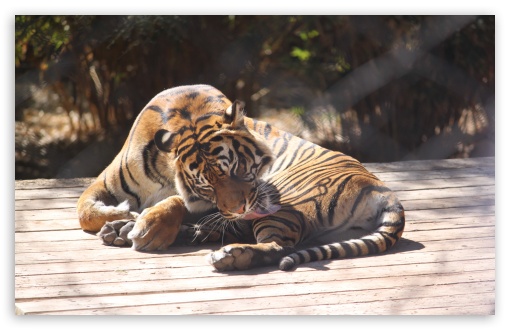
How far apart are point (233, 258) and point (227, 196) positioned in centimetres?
21

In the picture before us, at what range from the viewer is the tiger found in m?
2.83

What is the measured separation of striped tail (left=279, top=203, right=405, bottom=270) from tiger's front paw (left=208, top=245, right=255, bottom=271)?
3.9 inches

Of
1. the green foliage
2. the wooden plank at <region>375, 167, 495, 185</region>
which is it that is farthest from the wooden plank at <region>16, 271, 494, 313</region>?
the green foliage

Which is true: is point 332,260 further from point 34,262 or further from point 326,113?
point 326,113

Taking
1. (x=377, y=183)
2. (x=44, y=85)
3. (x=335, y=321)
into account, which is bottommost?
(x=335, y=321)

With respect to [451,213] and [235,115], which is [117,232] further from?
[451,213]

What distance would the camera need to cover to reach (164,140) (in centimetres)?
297

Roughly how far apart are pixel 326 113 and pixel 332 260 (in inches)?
70.2

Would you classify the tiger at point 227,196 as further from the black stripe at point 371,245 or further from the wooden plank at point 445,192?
the wooden plank at point 445,192

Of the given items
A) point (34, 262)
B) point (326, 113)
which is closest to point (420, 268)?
point (34, 262)

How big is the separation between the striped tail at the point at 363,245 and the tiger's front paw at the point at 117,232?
0.54 m

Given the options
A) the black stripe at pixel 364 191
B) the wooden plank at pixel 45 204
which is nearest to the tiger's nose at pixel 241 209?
the black stripe at pixel 364 191

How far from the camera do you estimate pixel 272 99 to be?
469 centimetres

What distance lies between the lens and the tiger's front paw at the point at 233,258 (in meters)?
2.70
